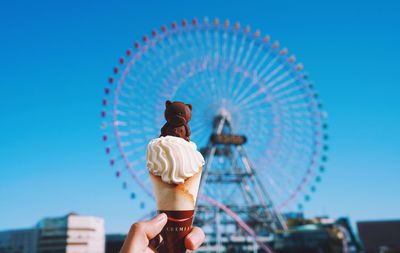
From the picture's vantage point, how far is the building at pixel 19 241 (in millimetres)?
58028

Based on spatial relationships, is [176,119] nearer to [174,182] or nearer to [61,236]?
[174,182]

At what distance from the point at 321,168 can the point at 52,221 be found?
4234cm

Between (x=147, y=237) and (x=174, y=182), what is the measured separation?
601mm

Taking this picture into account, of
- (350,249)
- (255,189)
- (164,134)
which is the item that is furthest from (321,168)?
(164,134)

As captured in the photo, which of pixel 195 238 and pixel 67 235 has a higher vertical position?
pixel 195 238

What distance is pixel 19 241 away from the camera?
2339 inches

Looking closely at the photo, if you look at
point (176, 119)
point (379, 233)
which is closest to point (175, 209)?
point (176, 119)

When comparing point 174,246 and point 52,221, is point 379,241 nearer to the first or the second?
point 52,221

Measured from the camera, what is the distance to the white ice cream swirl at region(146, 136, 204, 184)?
3.86m

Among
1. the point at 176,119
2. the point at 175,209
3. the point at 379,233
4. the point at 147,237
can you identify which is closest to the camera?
the point at 147,237

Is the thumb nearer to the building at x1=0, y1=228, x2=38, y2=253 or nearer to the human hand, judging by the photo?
the human hand

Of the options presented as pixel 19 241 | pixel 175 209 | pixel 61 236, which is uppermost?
pixel 175 209

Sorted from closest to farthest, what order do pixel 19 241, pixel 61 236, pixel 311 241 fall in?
pixel 311 241, pixel 61 236, pixel 19 241

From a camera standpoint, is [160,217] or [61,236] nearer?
[160,217]
